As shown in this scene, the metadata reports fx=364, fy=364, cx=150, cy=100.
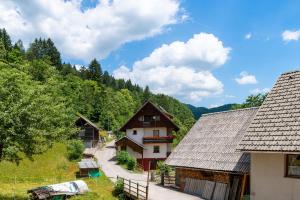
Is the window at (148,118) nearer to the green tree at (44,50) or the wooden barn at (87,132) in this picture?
the wooden barn at (87,132)

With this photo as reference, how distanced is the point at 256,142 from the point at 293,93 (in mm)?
3609

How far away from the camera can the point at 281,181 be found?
56.0ft

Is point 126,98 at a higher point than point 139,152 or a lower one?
higher

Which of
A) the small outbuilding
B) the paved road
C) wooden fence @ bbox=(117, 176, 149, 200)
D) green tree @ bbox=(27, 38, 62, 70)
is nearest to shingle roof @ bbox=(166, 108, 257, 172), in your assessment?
the paved road

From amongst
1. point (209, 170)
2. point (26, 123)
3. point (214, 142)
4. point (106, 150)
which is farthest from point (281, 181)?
point (106, 150)

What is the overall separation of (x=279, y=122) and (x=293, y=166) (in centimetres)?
211

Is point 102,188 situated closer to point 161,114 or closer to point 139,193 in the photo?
point 139,193

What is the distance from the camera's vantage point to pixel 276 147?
52.3ft

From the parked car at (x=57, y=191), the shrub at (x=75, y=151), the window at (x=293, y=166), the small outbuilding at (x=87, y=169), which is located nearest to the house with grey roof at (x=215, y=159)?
the window at (x=293, y=166)

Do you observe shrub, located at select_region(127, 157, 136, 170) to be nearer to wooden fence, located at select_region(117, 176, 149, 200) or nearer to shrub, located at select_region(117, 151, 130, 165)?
shrub, located at select_region(117, 151, 130, 165)

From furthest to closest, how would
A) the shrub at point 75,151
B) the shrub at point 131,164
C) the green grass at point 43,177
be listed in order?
the shrub at point 75,151
the shrub at point 131,164
the green grass at point 43,177

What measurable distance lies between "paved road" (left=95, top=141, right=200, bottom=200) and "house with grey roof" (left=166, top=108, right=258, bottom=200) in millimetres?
1334

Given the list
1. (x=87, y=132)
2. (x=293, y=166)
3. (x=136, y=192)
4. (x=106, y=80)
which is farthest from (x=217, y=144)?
(x=106, y=80)

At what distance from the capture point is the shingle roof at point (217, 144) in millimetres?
24109
